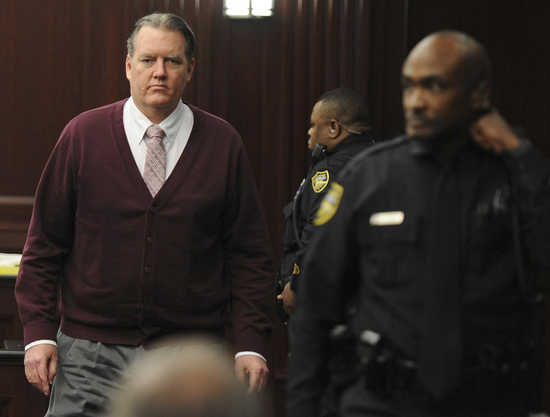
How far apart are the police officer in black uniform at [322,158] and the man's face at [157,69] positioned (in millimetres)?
1235

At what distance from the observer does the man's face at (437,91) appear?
7.30ft

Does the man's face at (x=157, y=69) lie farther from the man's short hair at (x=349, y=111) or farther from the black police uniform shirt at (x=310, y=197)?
the man's short hair at (x=349, y=111)

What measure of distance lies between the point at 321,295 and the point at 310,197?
7.11 ft

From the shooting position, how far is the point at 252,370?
11.0 ft

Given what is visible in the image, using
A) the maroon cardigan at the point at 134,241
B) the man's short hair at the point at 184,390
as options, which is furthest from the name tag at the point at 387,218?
the maroon cardigan at the point at 134,241

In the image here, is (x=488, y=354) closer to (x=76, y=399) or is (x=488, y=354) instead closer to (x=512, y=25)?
(x=76, y=399)

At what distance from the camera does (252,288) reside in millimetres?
3479

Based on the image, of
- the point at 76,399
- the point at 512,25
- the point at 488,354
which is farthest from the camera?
the point at 512,25

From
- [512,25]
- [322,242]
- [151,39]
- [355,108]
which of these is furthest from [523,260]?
[512,25]

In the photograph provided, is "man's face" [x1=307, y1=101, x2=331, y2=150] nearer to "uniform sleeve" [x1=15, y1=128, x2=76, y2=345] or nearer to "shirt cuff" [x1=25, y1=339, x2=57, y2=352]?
"uniform sleeve" [x1=15, y1=128, x2=76, y2=345]

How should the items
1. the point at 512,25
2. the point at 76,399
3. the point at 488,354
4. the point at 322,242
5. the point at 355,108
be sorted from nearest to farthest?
the point at 488,354 → the point at 322,242 → the point at 76,399 → the point at 355,108 → the point at 512,25

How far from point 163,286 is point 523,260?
1376 millimetres

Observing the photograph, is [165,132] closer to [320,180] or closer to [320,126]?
[320,180]

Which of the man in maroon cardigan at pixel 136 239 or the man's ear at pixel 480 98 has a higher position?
the man's ear at pixel 480 98
